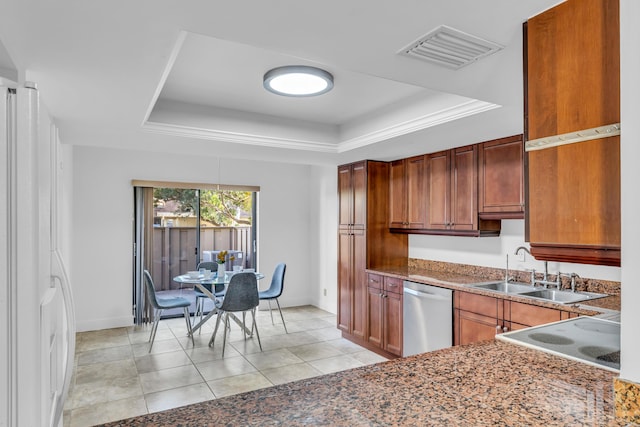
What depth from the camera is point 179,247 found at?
5.83 metres

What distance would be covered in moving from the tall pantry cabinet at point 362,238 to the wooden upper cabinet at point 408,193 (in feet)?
0.30

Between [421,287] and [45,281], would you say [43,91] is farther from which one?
[421,287]


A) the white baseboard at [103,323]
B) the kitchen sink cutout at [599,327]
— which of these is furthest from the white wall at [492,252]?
the white baseboard at [103,323]

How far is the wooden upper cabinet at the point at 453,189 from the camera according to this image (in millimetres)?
3717

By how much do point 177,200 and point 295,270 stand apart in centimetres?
216

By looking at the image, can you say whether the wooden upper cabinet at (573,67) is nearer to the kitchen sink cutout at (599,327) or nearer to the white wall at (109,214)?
the kitchen sink cutout at (599,327)

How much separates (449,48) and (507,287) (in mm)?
2598

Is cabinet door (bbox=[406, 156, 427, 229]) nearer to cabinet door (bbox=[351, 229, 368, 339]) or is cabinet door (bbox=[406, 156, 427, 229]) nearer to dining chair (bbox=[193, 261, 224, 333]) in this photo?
cabinet door (bbox=[351, 229, 368, 339])

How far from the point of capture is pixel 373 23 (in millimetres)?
1467

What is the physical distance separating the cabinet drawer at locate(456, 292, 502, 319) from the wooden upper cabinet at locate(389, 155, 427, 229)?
1065mm

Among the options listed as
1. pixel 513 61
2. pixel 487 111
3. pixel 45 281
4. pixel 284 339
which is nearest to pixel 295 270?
pixel 284 339

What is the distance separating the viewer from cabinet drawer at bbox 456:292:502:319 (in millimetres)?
3096

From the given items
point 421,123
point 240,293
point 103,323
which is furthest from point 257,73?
point 103,323

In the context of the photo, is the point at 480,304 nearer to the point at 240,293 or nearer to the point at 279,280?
the point at 240,293
